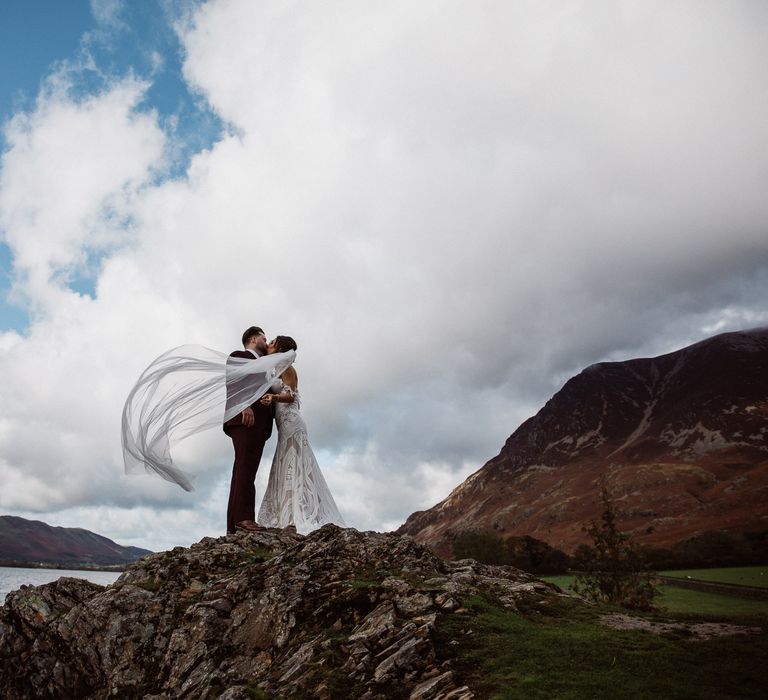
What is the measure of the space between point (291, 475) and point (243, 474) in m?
1.25

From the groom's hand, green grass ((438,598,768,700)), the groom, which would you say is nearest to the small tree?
the groom

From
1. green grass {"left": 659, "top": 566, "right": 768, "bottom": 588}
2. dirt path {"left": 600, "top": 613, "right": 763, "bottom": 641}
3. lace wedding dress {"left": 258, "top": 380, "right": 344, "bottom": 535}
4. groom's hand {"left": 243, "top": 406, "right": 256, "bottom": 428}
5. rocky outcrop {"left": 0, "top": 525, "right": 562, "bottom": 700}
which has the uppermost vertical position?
groom's hand {"left": 243, "top": 406, "right": 256, "bottom": 428}

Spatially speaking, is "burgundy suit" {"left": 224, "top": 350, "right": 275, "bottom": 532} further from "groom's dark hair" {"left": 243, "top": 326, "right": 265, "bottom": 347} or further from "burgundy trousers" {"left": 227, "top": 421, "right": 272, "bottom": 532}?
"groom's dark hair" {"left": 243, "top": 326, "right": 265, "bottom": 347}

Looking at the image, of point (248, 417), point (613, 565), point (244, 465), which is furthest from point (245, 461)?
point (613, 565)

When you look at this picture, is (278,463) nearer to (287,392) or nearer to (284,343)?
(287,392)

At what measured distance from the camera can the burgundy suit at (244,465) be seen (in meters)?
14.1

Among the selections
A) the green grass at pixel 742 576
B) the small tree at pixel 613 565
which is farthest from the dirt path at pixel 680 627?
the green grass at pixel 742 576

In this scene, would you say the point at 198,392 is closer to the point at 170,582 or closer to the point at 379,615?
the point at 170,582

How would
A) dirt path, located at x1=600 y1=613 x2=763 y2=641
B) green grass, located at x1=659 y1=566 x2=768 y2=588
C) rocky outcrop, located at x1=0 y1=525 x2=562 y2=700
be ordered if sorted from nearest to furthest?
rocky outcrop, located at x1=0 y1=525 x2=562 y2=700 → dirt path, located at x1=600 y1=613 x2=763 y2=641 → green grass, located at x1=659 y1=566 x2=768 y2=588

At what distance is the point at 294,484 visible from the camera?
1462 centimetres

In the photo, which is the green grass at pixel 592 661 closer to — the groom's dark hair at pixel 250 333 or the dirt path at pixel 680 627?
the dirt path at pixel 680 627

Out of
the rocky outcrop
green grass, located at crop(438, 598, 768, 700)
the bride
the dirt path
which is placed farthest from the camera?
the bride

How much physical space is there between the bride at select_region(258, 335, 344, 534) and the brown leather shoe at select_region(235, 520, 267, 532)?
0.38 meters

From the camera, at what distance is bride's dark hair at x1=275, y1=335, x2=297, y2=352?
49.3 ft
